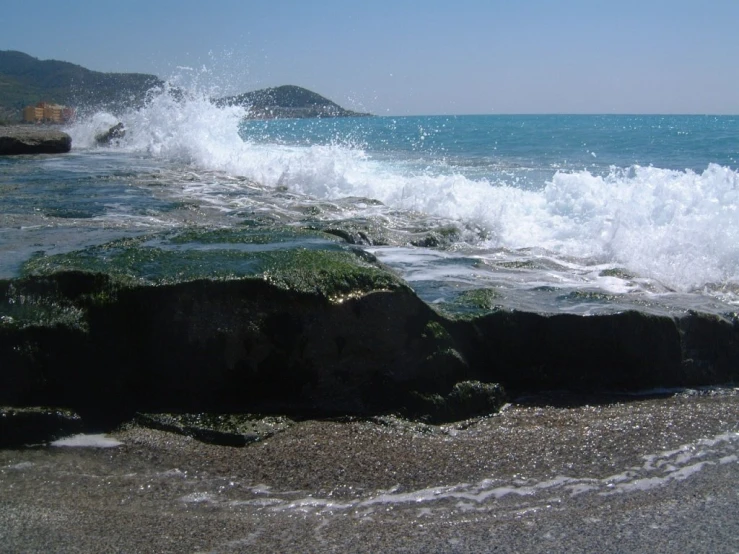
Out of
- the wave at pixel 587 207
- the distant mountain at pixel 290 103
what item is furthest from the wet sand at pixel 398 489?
the distant mountain at pixel 290 103

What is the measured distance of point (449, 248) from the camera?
9.00 meters

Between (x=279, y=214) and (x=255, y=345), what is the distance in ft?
18.7

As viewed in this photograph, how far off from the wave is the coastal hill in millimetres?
10138

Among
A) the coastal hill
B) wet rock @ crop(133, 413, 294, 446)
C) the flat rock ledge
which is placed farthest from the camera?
the coastal hill

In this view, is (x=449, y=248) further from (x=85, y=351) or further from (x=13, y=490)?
(x=13, y=490)

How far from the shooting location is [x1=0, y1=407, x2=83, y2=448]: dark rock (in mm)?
3994

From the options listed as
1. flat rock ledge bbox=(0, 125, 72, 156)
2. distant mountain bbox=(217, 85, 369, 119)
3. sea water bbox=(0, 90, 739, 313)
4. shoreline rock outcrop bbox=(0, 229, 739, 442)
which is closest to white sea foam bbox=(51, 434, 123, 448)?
shoreline rock outcrop bbox=(0, 229, 739, 442)

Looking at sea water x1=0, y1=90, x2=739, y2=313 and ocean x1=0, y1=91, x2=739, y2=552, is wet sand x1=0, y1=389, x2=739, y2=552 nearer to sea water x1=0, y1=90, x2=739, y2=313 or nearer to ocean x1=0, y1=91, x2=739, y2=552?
ocean x1=0, y1=91, x2=739, y2=552

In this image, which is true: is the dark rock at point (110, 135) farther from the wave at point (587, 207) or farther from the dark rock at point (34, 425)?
the dark rock at point (34, 425)

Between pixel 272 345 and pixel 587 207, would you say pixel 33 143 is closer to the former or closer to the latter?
pixel 587 207

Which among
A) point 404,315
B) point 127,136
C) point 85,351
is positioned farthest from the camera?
point 127,136

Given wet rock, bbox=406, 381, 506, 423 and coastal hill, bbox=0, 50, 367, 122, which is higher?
coastal hill, bbox=0, 50, 367, 122

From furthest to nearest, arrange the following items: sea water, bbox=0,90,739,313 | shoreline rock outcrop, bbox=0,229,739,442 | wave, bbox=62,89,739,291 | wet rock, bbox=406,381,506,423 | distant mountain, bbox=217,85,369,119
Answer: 1. distant mountain, bbox=217,85,369,119
2. wave, bbox=62,89,739,291
3. sea water, bbox=0,90,739,313
4. wet rock, bbox=406,381,506,423
5. shoreline rock outcrop, bbox=0,229,739,442

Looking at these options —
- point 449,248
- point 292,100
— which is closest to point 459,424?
point 449,248
